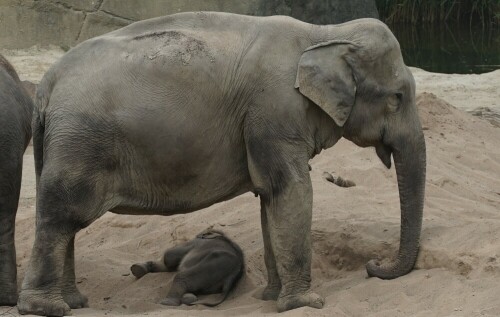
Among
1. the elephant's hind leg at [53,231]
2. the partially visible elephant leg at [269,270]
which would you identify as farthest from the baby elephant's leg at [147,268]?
the elephant's hind leg at [53,231]

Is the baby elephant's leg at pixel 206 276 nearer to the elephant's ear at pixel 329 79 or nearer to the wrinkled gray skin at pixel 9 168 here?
the wrinkled gray skin at pixel 9 168

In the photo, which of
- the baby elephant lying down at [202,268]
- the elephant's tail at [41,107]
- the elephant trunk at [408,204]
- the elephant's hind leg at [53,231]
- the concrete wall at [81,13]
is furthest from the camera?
the concrete wall at [81,13]

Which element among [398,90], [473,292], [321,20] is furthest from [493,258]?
[321,20]

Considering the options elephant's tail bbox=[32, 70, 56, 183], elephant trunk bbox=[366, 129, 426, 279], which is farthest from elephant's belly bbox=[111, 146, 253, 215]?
elephant trunk bbox=[366, 129, 426, 279]

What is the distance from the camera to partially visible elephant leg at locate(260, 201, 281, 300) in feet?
25.0

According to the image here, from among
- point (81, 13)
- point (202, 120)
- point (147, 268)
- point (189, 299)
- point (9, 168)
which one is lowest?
point (81, 13)

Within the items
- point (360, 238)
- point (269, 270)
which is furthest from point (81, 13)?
point (269, 270)

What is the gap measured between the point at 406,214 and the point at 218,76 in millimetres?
1531

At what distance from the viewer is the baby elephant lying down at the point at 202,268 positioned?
7.67 metres

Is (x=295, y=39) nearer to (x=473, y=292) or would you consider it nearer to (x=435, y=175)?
(x=473, y=292)

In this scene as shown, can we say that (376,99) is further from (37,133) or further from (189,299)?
(37,133)

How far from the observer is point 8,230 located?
7.30 m

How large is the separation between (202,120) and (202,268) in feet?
4.14

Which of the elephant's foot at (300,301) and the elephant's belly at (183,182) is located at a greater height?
the elephant's belly at (183,182)
